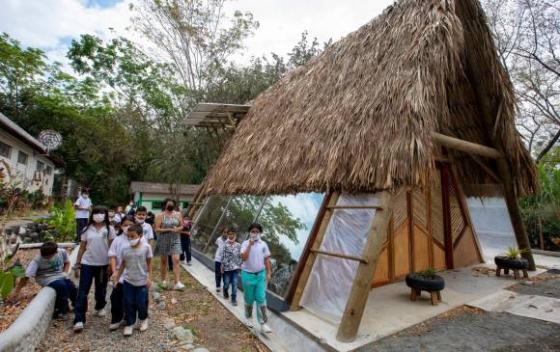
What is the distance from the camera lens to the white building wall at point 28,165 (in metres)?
12.7

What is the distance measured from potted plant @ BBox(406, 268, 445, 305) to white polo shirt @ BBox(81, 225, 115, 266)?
4625 mm

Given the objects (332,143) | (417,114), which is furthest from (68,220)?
(417,114)

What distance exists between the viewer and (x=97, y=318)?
4.62 meters

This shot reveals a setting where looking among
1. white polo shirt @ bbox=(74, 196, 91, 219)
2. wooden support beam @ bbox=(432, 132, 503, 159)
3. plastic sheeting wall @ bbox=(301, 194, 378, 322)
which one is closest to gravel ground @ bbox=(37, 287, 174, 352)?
plastic sheeting wall @ bbox=(301, 194, 378, 322)

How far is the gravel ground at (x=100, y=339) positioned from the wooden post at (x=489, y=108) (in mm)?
6951

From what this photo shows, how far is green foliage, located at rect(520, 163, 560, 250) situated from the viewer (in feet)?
31.9

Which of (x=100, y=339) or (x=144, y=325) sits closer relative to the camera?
(x=100, y=339)

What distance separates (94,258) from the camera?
14.4 ft

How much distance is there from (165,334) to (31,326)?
1479 millimetres

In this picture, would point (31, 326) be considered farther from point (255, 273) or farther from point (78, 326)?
point (255, 273)

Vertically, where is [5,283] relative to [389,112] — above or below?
below

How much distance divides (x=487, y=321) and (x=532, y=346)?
2.40 ft

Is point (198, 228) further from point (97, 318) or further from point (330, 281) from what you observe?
point (330, 281)

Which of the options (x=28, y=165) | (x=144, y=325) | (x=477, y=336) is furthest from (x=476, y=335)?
(x=28, y=165)
